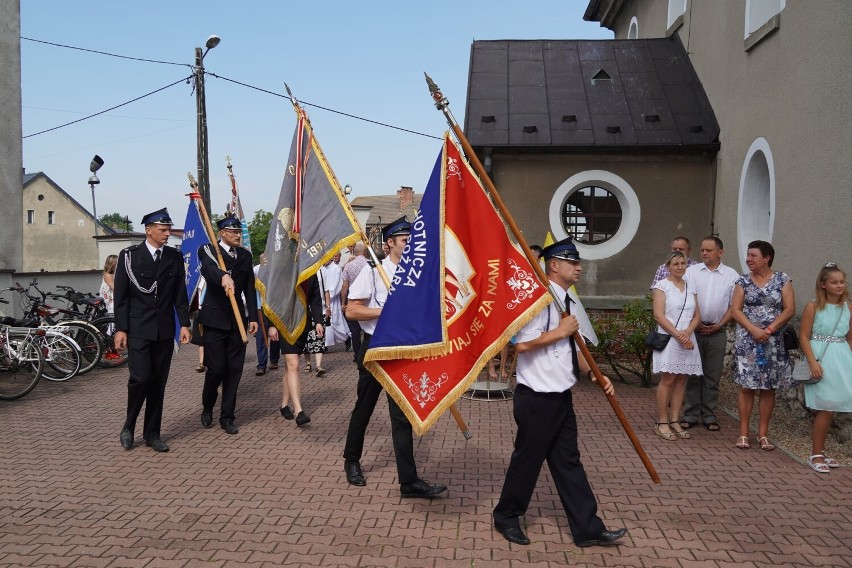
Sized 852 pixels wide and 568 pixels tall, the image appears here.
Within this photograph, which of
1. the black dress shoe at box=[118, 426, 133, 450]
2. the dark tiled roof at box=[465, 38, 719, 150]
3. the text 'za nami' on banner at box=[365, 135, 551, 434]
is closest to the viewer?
the text 'za nami' on banner at box=[365, 135, 551, 434]

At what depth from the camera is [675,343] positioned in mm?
6980

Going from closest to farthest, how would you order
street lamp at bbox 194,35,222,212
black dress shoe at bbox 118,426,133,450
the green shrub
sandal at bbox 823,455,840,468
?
sandal at bbox 823,455,840,468, black dress shoe at bbox 118,426,133,450, the green shrub, street lamp at bbox 194,35,222,212

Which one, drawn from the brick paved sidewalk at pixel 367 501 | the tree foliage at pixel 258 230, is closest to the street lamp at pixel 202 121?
the brick paved sidewalk at pixel 367 501

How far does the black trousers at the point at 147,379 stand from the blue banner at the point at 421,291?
2881mm

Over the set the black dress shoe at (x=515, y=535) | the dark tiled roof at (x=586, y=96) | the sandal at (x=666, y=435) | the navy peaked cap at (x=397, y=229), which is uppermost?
the dark tiled roof at (x=586, y=96)

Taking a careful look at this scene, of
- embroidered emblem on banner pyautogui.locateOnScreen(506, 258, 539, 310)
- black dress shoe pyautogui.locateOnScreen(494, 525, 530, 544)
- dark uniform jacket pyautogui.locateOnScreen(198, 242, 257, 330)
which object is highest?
embroidered emblem on banner pyautogui.locateOnScreen(506, 258, 539, 310)

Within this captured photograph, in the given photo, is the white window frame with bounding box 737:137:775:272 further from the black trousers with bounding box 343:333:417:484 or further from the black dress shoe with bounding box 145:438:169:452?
the black dress shoe with bounding box 145:438:169:452

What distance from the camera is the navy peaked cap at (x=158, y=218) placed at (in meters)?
6.73

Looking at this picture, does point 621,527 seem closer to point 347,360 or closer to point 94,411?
point 94,411

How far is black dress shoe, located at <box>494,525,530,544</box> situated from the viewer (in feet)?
14.4

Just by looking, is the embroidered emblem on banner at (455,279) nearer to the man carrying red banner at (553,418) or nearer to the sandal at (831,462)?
the man carrying red banner at (553,418)

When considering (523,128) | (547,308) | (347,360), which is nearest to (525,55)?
(523,128)

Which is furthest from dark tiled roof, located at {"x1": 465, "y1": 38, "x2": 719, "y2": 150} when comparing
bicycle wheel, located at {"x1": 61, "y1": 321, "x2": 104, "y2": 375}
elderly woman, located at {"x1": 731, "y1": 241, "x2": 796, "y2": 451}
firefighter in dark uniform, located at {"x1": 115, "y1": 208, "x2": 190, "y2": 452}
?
bicycle wheel, located at {"x1": 61, "y1": 321, "x2": 104, "y2": 375}

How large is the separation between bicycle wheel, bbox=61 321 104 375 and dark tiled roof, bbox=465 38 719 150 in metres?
6.55
